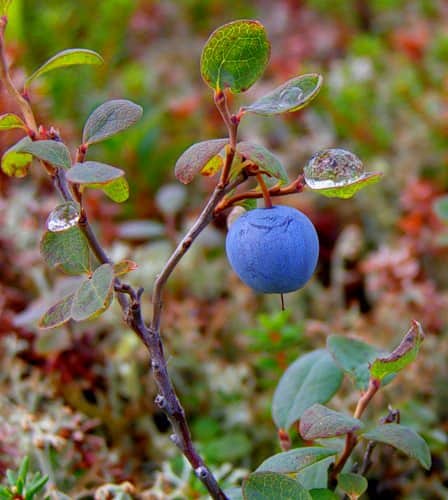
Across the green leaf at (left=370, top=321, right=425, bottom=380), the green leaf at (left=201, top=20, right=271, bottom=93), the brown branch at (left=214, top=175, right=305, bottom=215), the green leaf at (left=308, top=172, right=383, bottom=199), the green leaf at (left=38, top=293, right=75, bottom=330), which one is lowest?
the green leaf at (left=370, top=321, right=425, bottom=380)

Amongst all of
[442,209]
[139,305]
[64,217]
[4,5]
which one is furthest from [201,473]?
[442,209]

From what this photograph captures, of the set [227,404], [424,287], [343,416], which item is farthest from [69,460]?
[424,287]

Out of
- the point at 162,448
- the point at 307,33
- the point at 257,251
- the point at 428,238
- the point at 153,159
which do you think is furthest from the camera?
the point at 307,33

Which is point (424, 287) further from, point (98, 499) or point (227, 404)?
point (98, 499)

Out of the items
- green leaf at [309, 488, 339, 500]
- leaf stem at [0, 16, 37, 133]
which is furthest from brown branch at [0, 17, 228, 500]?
green leaf at [309, 488, 339, 500]

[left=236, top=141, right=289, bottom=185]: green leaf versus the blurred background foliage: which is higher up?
[left=236, top=141, right=289, bottom=185]: green leaf

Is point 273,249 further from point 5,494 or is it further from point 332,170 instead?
point 5,494

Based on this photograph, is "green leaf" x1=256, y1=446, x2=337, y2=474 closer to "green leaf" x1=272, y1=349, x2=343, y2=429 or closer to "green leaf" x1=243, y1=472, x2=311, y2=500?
"green leaf" x1=243, y1=472, x2=311, y2=500
